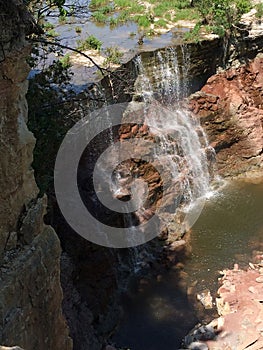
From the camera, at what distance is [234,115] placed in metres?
14.2

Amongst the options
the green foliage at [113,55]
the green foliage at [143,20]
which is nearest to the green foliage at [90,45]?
the green foliage at [113,55]

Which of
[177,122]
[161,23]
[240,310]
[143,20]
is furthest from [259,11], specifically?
[240,310]

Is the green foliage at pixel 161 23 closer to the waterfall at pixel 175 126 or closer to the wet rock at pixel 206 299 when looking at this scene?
the waterfall at pixel 175 126

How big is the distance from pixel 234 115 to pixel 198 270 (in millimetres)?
5663

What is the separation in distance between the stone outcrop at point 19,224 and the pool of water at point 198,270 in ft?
15.5

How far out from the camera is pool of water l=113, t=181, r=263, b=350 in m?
9.16

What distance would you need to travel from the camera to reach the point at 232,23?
47.9 ft

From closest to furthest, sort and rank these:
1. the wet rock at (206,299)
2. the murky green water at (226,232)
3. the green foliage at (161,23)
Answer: the wet rock at (206,299) → the murky green water at (226,232) → the green foliage at (161,23)

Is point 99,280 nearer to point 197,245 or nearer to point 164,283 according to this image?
point 164,283

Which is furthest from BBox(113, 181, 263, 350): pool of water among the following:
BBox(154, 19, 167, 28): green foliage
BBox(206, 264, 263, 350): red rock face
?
BBox(154, 19, 167, 28): green foliage

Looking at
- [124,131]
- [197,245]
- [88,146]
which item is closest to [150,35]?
[124,131]

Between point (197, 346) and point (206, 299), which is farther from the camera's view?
point (206, 299)

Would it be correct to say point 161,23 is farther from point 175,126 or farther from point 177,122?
point 175,126

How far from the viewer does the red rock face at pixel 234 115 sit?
14125 millimetres
